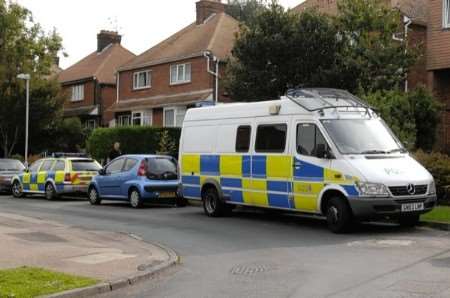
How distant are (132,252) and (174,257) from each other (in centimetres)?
87

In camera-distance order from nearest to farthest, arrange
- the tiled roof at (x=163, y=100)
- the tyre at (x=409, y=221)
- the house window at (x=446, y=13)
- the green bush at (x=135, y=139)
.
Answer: the tyre at (x=409, y=221) < the house window at (x=446, y=13) < the green bush at (x=135, y=139) < the tiled roof at (x=163, y=100)

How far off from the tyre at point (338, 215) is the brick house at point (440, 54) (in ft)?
45.0

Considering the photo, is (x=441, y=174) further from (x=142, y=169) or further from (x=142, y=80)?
(x=142, y=80)

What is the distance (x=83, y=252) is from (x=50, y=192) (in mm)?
12978

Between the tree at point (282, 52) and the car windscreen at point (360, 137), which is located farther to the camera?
the tree at point (282, 52)

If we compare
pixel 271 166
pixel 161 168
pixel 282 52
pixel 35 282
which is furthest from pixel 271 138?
pixel 282 52

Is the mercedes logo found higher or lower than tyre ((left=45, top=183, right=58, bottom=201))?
higher

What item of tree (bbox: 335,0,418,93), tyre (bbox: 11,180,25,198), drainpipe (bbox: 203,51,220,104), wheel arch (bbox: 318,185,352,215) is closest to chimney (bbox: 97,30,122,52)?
drainpipe (bbox: 203,51,220,104)

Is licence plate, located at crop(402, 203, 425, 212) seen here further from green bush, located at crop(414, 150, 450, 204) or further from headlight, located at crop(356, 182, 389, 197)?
green bush, located at crop(414, 150, 450, 204)

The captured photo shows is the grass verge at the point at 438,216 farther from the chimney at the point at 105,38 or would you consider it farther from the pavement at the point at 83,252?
the chimney at the point at 105,38

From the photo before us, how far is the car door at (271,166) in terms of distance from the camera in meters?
14.2

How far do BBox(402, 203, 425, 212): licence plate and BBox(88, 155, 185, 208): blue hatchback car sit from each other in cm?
753

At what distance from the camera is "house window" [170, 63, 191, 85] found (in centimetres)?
3684

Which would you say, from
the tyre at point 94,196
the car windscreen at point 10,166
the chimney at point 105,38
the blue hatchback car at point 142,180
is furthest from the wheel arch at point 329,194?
the chimney at point 105,38
